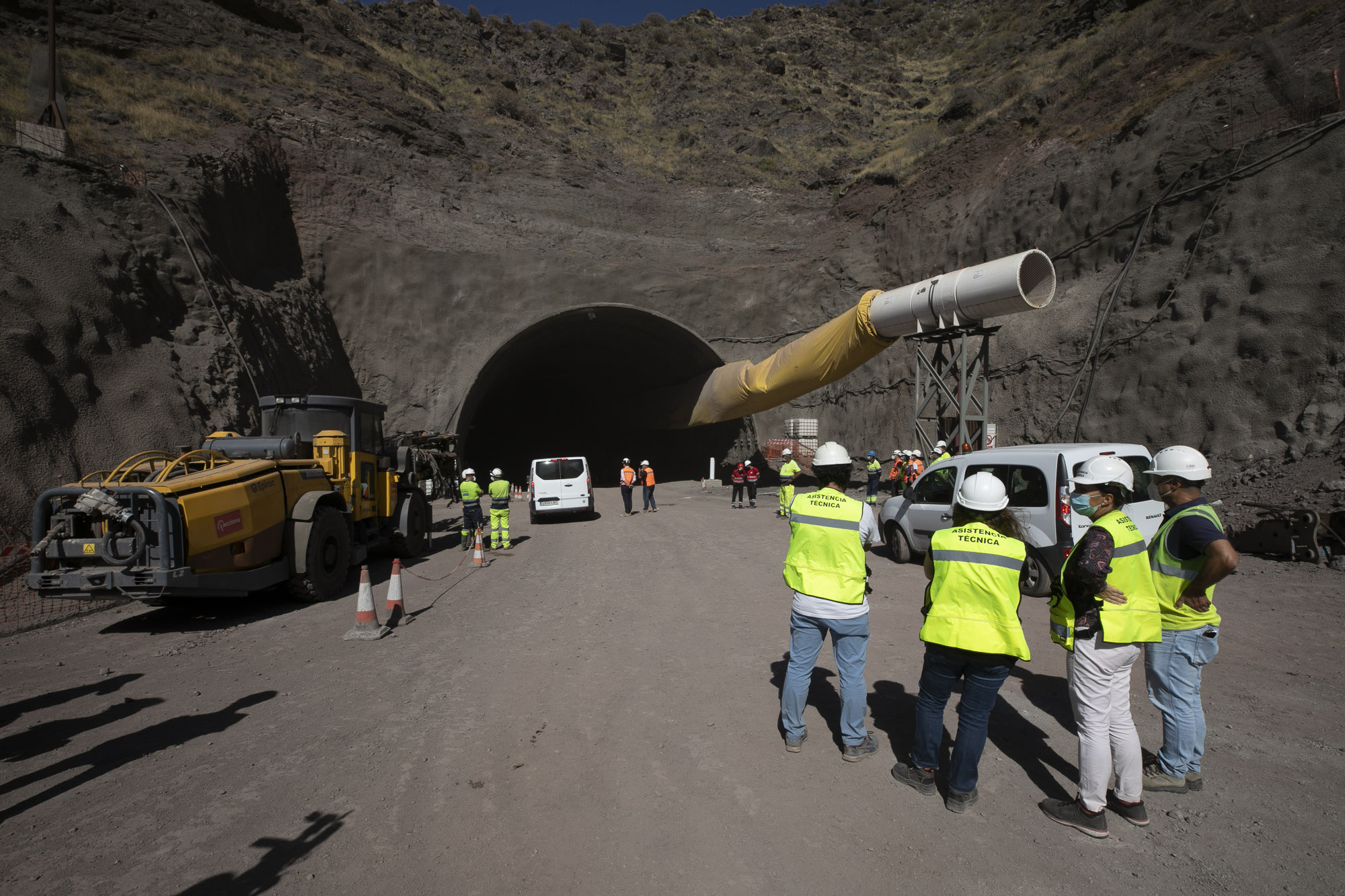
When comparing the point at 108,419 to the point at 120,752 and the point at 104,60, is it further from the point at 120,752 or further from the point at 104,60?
the point at 104,60

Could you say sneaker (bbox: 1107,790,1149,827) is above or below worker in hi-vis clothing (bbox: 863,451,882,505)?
below

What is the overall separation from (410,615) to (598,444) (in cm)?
2708

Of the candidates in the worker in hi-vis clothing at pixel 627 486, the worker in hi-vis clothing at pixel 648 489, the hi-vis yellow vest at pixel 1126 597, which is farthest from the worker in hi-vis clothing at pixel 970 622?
the worker in hi-vis clothing at pixel 648 489

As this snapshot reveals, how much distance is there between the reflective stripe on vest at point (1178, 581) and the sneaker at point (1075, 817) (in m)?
1.10

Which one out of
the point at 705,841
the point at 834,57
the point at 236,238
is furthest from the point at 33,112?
the point at 834,57

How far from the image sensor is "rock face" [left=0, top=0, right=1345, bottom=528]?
1250 centimetres

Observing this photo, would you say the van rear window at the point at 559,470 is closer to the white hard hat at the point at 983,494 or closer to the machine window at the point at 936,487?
the machine window at the point at 936,487

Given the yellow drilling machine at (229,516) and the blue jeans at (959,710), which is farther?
the yellow drilling machine at (229,516)

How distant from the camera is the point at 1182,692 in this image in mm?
3580

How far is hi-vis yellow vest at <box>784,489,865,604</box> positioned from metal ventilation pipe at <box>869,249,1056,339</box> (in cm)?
846

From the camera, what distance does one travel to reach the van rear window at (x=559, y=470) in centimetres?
1730

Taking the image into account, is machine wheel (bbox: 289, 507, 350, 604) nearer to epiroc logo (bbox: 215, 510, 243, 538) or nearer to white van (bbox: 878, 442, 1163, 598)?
epiroc logo (bbox: 215, 510, 243, 538)

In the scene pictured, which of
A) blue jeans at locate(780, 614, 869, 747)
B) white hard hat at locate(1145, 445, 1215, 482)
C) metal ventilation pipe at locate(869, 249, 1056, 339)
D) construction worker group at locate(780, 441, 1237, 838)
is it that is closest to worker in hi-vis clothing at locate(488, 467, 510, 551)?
metal ventilation pipe at locate(869, 249, 1056, 339)

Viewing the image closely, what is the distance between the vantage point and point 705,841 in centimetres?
321
